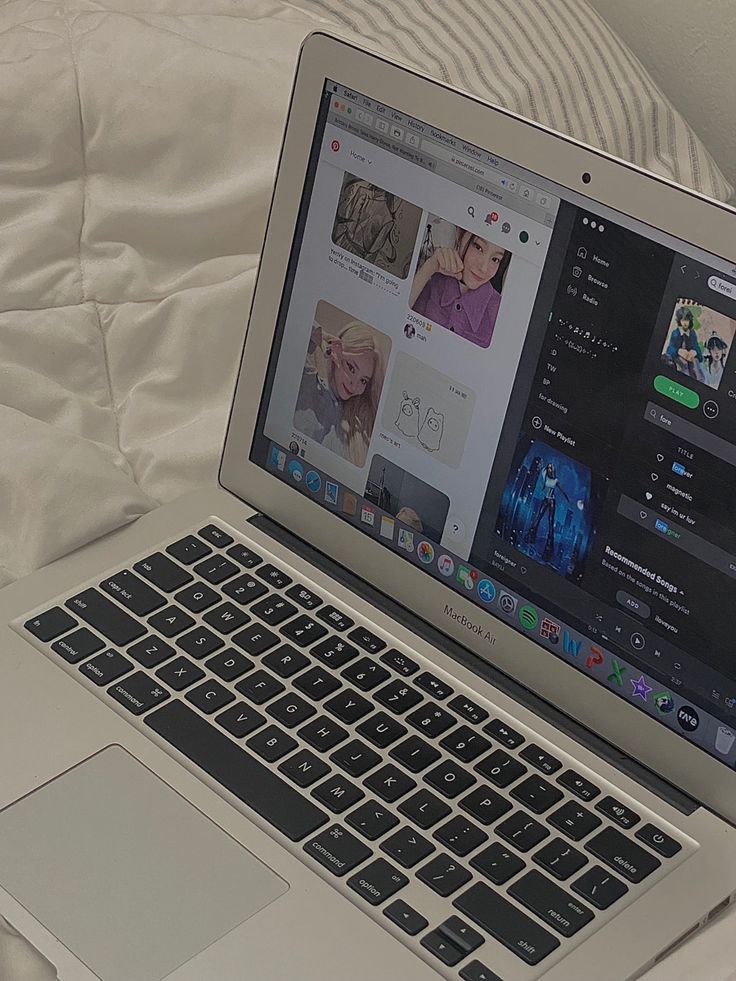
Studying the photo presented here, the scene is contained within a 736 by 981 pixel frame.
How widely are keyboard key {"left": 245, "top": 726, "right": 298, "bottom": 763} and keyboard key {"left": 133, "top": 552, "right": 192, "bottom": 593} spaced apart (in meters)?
0.12

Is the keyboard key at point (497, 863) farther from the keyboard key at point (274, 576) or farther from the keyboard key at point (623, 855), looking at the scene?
the keyboard key at point (274, 576)

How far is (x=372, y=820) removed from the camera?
2.02 ft

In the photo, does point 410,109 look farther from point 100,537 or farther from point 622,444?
point 100,537

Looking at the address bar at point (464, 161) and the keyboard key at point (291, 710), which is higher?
the address bar at point (464, 161)

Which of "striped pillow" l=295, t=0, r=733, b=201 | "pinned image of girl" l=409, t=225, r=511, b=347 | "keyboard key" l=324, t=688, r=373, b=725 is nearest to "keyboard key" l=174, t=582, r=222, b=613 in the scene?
"keyboard key" l=324, t=688, r=373, b=725

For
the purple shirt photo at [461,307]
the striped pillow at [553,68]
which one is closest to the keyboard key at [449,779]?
the purple shirt photo at [461,307]

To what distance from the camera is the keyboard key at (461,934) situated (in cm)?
56

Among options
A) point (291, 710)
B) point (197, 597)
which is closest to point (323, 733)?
point (291, 710)

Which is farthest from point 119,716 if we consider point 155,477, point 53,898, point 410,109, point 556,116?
point 556,116

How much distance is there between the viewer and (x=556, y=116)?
938mm

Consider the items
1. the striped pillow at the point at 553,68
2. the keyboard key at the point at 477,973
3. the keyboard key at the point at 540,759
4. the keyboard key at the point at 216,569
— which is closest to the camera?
the keyboard key at the point at 477,973

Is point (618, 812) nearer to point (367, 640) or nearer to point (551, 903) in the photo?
point (551, 903)

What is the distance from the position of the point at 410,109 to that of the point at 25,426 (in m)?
0.33

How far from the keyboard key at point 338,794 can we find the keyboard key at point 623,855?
11 centimetres
